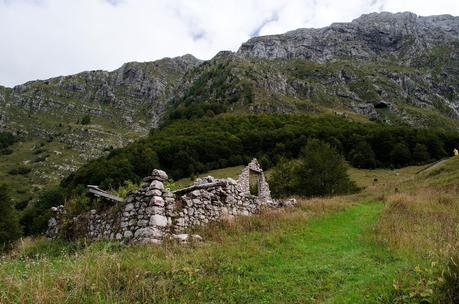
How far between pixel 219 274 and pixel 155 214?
16.6ft

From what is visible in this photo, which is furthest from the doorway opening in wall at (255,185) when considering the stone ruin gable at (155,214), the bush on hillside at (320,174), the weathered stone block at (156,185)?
the weathered stone block at (156,185)

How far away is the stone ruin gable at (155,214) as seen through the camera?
1293cm

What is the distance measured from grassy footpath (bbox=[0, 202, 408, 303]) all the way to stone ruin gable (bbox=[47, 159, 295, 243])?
1.56 m

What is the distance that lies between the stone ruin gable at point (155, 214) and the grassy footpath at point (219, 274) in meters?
1.56

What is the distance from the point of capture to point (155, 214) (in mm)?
12945

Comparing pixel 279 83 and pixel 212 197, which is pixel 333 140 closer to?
pixel 212 197

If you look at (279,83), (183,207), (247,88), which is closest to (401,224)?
(183,207)

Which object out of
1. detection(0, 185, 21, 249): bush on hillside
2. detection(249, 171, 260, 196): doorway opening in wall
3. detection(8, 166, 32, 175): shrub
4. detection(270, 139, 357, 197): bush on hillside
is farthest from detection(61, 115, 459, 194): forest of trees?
detection(8, 166, 32, 175): shrub

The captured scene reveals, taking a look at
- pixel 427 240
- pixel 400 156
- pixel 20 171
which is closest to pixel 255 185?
pixel 427 240

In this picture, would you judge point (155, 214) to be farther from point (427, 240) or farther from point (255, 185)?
point (255, 185)

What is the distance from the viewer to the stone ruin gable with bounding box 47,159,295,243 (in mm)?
12930

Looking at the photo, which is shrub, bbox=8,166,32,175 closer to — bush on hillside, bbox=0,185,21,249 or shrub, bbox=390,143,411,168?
bush on hillside, bbox=0,185,21,249

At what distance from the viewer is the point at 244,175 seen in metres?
31.4

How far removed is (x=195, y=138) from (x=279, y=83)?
88853mm
